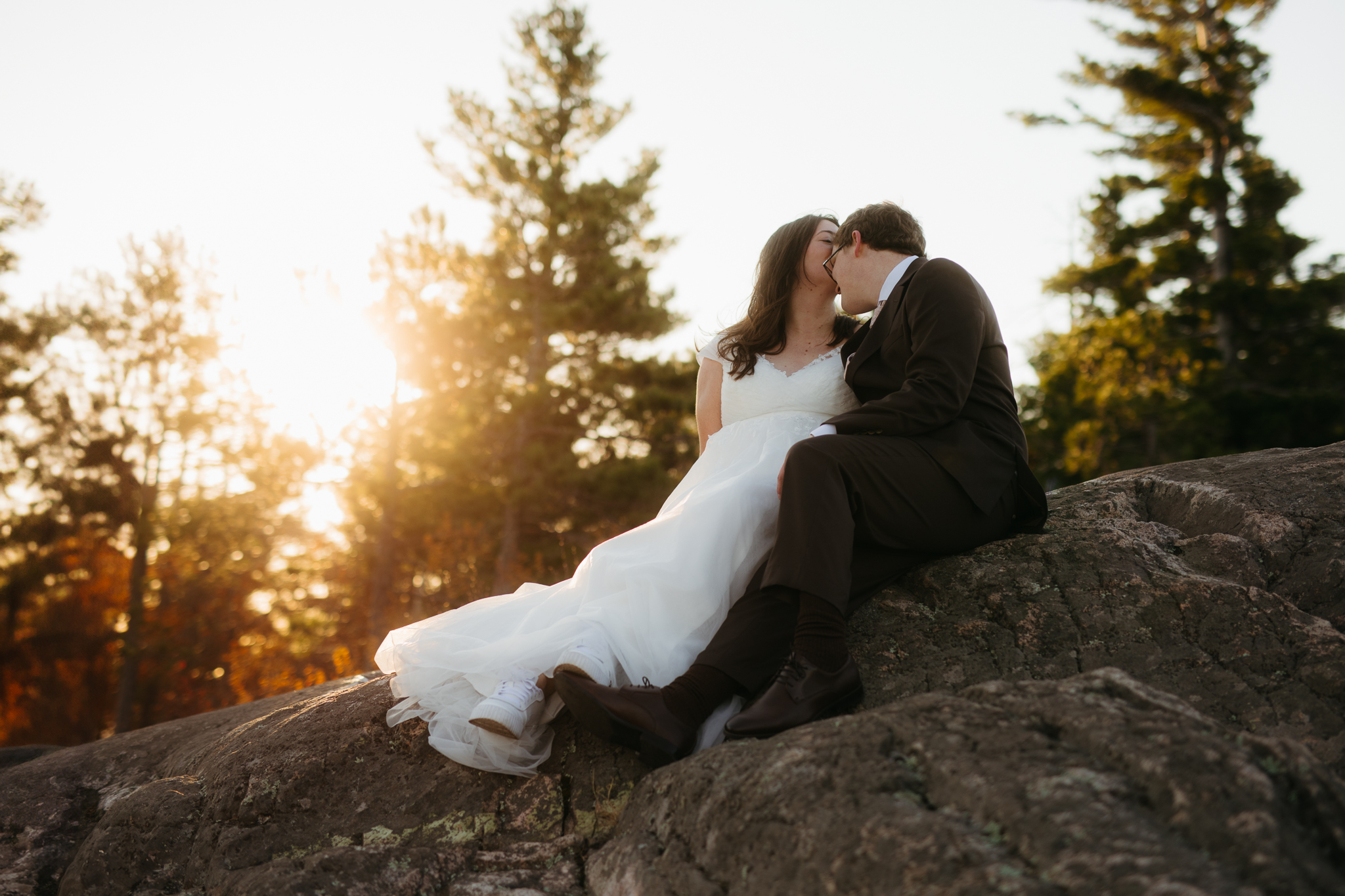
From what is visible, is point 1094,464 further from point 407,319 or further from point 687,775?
point 687,775

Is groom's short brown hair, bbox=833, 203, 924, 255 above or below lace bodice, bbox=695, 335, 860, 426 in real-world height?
above

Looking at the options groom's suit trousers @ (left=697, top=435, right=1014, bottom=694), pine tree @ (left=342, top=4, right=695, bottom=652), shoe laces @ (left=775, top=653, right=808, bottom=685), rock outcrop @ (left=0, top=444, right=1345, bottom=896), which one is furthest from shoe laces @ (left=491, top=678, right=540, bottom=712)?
pine tree @ (left=342, top=4, right=695, bottom=652)

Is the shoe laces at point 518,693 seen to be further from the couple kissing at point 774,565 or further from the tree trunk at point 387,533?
the tree trunk at point 387,533

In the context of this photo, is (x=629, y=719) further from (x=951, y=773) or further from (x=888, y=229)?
(x=888, y=229)

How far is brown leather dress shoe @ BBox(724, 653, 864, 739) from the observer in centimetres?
224

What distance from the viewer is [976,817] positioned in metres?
1.42

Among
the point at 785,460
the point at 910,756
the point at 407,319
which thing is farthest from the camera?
the point at 407,319

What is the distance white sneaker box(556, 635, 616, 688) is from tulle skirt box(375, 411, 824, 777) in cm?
3

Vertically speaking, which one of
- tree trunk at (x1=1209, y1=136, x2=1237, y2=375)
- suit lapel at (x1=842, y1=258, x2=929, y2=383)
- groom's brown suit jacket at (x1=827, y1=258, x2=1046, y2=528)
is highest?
tree trunk at (x1=1209, y1=136, x2=1237, y2=375)

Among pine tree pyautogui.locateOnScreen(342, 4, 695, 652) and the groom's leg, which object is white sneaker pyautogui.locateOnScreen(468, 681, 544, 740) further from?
pine tree pyautogui.locateOnScreen(342, 4, 695, 652)

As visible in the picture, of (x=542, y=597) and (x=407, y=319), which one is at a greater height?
(x=407, y=319)

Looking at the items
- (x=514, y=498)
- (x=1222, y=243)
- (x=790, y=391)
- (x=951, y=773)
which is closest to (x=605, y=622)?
(x=951, y=773)

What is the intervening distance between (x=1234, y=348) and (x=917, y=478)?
16910mm

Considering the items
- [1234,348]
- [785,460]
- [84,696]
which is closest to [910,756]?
[785,460]
